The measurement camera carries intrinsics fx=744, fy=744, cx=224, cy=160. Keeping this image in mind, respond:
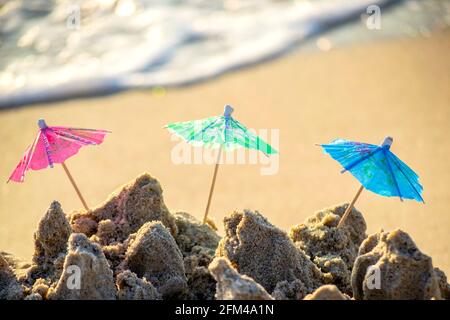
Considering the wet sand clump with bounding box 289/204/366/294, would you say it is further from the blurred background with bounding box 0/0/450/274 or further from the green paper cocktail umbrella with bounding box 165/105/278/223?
the blurred background with bounding box 0/0/450/274

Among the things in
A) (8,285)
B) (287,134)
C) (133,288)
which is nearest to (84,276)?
(133,288)

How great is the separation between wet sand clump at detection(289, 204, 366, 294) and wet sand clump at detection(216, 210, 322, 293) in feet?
0.71

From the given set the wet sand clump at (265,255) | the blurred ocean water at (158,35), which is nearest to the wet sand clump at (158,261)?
the wet sand clump at (265,255)

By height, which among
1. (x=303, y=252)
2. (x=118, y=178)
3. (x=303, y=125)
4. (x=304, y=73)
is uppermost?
(x=304, y=73)

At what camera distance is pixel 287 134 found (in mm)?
6879

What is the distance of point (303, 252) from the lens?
11.8ft

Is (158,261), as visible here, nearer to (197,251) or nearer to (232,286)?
(197,251)

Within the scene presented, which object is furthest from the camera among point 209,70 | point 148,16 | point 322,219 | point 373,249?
point 148,16

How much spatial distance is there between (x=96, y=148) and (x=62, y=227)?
10.7ft

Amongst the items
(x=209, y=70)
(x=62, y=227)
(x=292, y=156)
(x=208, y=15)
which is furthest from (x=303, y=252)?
(x=208, y=15)

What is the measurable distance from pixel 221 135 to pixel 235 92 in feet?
13.4

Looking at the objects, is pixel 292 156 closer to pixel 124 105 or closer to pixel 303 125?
pixel 303 125

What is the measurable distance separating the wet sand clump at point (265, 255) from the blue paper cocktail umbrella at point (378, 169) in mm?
433

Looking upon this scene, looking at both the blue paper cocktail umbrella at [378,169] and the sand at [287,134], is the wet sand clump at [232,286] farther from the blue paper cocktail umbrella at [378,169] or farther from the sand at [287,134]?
the sand at [287,134]
